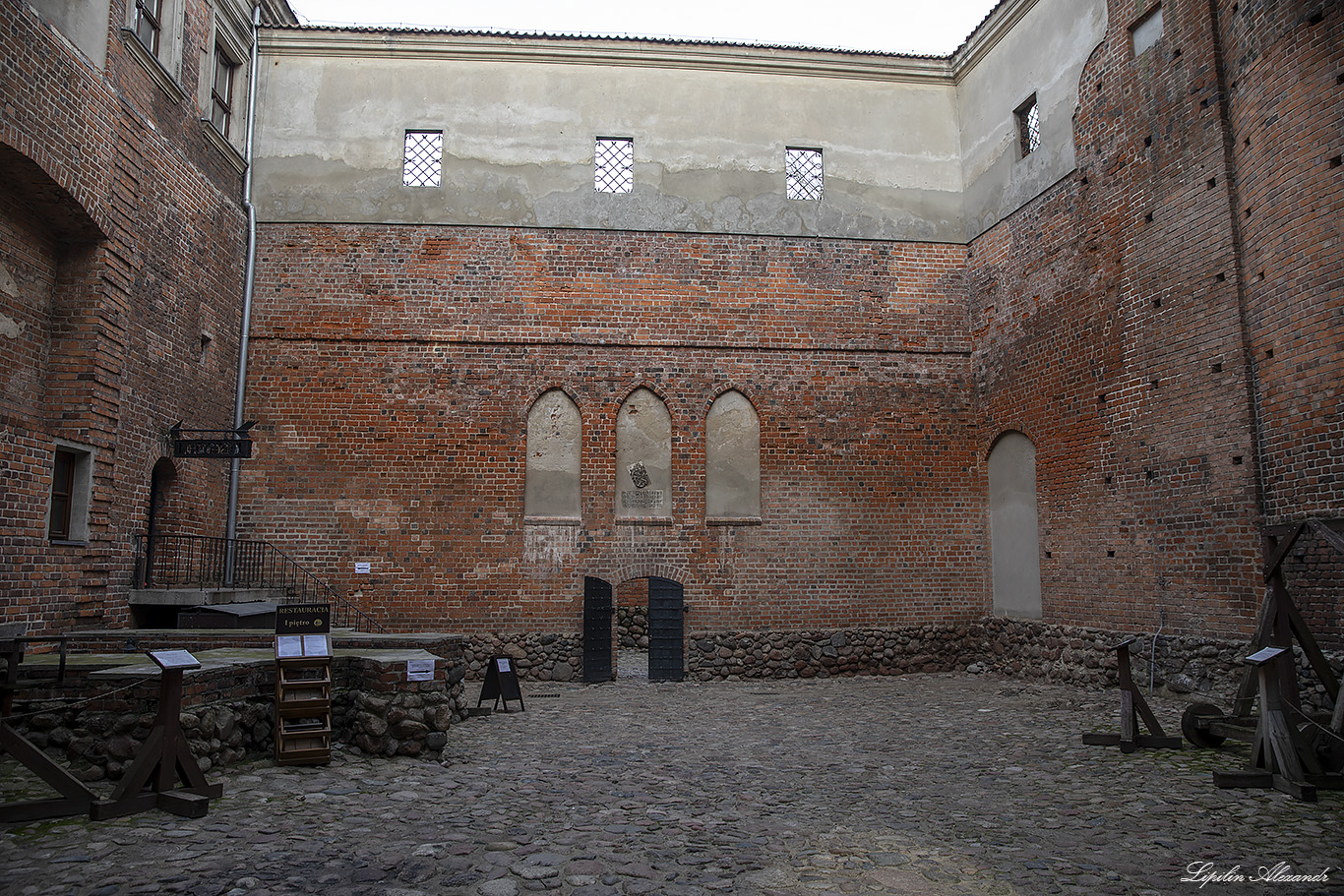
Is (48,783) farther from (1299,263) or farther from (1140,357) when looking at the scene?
(1140,357)

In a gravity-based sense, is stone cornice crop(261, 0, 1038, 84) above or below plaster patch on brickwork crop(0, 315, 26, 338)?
above

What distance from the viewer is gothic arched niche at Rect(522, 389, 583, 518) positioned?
1447 cm

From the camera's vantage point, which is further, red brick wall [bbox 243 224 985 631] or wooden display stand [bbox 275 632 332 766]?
red brick wall [bbox 243 224 985 631]

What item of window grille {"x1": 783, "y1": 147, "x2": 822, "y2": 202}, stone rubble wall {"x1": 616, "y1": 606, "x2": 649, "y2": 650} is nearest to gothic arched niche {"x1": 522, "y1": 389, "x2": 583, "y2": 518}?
stone rubble wall {"x1": 616, "y1": 606, "x2": 649, "y2": 650}

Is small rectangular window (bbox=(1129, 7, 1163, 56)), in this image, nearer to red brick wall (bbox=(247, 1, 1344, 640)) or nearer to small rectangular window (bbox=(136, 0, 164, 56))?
red brick wall (bbox=(247, 1, 1344, 640))

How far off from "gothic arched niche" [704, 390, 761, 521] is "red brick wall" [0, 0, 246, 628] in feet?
25.9

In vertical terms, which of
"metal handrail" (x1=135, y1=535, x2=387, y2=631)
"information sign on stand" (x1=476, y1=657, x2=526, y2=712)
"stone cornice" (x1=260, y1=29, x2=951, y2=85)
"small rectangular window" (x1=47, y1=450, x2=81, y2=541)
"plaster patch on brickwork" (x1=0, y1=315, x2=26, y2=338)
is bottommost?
"information sign on stand" (x1=476, y1=657, x2=526, y2=712)

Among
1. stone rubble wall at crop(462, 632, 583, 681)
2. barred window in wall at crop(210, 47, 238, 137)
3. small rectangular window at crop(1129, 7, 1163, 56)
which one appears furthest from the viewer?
barred window in wall at crop(210, 47, 238, 137)

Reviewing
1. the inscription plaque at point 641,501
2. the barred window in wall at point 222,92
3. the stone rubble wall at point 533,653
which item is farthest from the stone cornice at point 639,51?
the stone rubble wall at point 533,653

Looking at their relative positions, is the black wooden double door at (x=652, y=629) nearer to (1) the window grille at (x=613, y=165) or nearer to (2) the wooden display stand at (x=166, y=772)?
(1) the window grille at (x=613, y=165)

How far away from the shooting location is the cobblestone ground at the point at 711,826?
4371mm

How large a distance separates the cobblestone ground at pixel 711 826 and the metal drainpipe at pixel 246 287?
7.03m

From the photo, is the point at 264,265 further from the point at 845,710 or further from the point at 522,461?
the point at 845,710

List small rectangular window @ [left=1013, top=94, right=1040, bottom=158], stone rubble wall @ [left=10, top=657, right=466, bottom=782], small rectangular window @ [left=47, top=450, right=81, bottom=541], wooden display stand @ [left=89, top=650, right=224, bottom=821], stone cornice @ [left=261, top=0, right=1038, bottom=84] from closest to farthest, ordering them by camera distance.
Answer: wooden display stand @ [left=89, top=650, right=224, bottom=821]
stone rubble wall @ [left=10, top=657, right=466, bottom=782]
small rectangular window @ [left=47, top=450, right=81, bottom=541]
small rectangular window @ [left=1013, top=94, right=1040, bottom=158]
stone cornice @ [left=261, top=0, right=1038, bottom=84]
